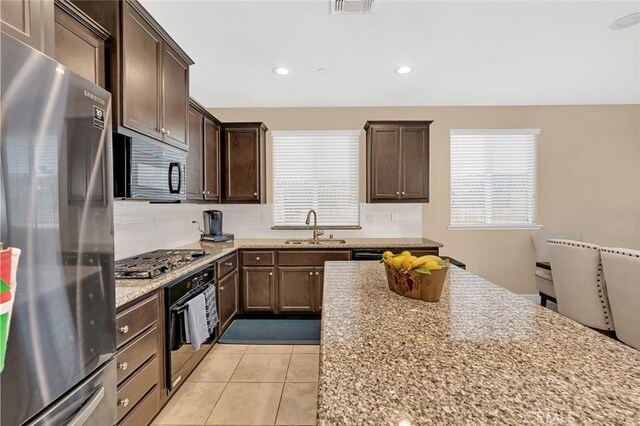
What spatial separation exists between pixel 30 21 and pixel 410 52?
8.64 ft

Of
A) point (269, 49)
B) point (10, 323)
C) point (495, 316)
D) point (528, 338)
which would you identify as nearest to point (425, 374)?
point (528, 338)

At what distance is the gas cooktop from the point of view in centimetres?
182

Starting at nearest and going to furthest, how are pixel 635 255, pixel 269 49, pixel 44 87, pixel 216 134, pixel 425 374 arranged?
pixel 425 374 → pixel 44 87 → pixel 635 255 → pixel 269 49 → pixel 216 134

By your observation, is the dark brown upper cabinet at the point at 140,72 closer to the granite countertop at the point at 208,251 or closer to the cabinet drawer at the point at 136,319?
the granite countertop at the point at 208,251

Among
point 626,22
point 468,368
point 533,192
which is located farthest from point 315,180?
point 468,368

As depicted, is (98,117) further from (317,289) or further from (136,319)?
(317,289)

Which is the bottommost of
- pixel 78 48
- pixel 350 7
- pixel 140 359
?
pixel 140 359

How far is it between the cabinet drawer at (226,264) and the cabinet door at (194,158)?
2.27 feet

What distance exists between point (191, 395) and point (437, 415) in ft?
7.05

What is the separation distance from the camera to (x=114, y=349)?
124cm

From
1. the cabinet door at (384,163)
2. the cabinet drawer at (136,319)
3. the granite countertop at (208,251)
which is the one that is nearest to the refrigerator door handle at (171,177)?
the granite countertop at (208,251)

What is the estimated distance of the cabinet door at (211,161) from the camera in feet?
10.7

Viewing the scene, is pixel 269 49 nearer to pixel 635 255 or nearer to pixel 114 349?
pixel 114 349

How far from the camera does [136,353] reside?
1.60 metres
